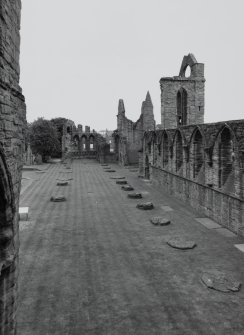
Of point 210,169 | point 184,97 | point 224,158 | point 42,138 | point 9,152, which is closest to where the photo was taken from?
point 9,152

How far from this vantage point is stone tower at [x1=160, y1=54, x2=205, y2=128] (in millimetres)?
32938

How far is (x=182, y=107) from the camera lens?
111ft

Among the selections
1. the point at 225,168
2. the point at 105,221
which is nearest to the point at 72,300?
the point at 105,221

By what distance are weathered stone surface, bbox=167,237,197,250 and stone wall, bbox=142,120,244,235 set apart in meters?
2.61

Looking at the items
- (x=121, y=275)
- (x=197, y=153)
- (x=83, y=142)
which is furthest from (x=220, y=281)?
(x=83, y=142)

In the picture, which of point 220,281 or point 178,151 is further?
point 178,151

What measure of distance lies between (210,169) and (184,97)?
18135 millimetres

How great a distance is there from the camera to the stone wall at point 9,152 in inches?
190

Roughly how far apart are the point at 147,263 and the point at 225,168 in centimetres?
738

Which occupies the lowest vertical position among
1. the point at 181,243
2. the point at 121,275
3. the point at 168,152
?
the point at 121,275

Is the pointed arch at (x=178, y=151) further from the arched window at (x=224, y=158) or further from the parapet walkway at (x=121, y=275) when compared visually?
the arched window at (x=224, y=158)

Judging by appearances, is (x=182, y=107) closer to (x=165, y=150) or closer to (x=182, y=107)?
(x=182, y=107)

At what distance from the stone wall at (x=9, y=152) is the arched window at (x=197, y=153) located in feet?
48.8

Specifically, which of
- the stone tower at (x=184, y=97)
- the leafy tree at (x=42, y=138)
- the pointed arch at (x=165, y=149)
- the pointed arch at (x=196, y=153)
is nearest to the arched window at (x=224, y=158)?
the pointed arch at (x=196, y=153)
